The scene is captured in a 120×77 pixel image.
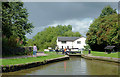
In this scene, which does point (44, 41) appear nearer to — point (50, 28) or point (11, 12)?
point (50, 28)

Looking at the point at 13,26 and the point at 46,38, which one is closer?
the point at 13,26

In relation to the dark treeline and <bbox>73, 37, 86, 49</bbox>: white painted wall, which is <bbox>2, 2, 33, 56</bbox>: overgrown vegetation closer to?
<bbox>73, 37, 86, 49</bbox>: white painted wall

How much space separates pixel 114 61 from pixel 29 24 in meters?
18.3

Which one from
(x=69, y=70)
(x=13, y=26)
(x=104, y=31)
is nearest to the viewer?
(x=69, y=70)

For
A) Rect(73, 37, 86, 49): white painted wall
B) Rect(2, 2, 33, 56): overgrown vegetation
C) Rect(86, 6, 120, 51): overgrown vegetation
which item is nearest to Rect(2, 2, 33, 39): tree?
Rect(2, 2, 33, 56): overgrown vegetation

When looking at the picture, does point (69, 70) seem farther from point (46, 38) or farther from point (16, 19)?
point (46, 38)

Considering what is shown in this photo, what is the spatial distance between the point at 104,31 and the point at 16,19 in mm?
25822

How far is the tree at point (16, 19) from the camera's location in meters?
25.1

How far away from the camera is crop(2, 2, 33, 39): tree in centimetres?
2512

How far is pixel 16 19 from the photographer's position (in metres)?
28.4

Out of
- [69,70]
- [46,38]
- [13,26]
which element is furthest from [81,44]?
[69,70]

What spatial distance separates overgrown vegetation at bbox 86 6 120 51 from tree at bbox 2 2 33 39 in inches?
783

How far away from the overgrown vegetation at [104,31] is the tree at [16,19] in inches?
783

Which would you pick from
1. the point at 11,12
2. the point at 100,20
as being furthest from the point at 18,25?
the point at 100,20
